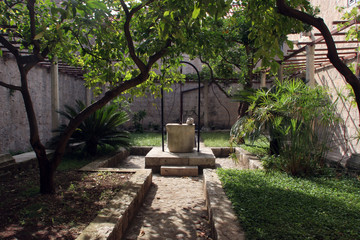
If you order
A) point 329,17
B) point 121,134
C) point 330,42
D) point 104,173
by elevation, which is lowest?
point 104,173

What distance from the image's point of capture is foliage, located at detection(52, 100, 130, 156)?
20.1 feet

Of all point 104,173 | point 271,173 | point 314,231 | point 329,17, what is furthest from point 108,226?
point 329,17

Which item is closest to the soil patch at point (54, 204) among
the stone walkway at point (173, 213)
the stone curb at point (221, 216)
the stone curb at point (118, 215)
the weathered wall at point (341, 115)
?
the stone curb at point (118, 215)

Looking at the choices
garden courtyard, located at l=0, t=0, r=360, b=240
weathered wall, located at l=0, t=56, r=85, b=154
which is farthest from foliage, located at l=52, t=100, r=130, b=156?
weathered wall, located at l=0, t=56, r=85, b=154

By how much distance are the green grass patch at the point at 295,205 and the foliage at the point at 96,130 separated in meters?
3.21

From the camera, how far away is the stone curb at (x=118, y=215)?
7.41ft

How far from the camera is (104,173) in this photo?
14.6 feet

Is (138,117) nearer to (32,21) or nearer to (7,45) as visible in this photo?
(7,45)

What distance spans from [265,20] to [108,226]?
7.52 feet

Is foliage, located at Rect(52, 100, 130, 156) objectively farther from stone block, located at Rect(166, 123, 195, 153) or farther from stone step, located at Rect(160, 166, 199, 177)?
stone step, located at Rect(160, 166, 199, 177)

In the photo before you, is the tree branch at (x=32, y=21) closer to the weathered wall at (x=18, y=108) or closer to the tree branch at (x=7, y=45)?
the tree branch at (x=7, y=45)

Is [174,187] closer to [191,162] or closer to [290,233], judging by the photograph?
[191,162]

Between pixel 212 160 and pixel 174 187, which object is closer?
pixel 174 187

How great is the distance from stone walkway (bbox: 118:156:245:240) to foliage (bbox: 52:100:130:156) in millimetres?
1813
